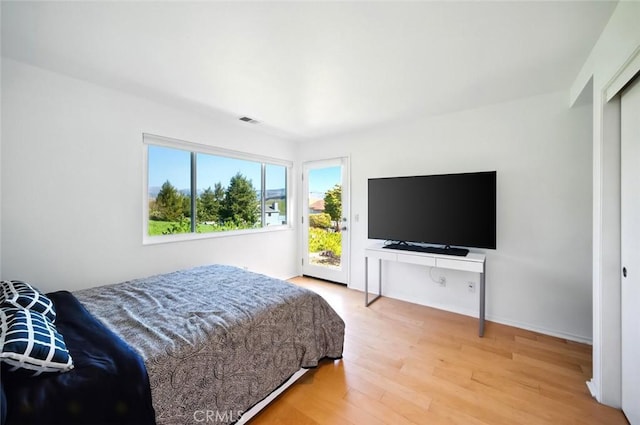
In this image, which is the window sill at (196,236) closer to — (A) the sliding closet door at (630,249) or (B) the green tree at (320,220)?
(B) the green tree at (320,220)

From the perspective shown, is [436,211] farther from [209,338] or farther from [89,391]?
[89,391]

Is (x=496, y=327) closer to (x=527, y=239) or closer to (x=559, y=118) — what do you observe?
(x=527, y=239)

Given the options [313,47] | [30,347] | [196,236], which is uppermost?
[313,47]

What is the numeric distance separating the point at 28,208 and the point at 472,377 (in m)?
3.62

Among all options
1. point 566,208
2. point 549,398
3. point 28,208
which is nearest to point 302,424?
point 549,398

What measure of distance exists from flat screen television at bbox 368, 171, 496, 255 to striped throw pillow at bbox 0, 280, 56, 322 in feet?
9.81

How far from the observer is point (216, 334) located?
4.91 feet

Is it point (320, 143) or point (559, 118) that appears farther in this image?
point (320, 143)

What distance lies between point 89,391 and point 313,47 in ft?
7.09

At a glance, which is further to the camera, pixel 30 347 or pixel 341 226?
pixel 341 226

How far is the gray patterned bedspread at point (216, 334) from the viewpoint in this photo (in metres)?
1.31

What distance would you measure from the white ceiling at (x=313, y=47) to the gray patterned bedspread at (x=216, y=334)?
1.76 metres

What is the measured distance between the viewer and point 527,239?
106 inches

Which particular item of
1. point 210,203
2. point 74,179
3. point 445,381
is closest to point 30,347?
point 74,179
